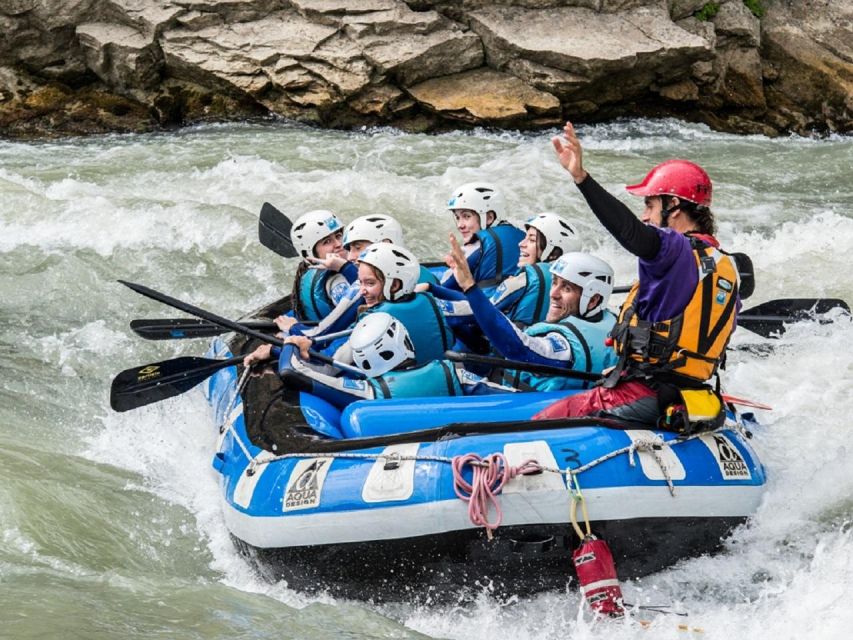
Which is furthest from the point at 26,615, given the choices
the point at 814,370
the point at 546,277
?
the point at 814,370

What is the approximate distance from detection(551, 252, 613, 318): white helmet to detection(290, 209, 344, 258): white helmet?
193 cm

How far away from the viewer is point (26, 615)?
427cm

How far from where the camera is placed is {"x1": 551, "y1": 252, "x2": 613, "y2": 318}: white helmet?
5051 millimetres

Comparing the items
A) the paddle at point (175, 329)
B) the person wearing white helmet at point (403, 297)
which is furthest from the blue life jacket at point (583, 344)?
the paddle at point (175, 329)

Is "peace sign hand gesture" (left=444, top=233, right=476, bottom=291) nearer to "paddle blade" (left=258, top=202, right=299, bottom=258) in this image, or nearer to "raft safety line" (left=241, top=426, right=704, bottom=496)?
"raft safety line" (left=241, top=426, right=704, bottom=496)

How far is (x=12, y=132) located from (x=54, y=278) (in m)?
5.03

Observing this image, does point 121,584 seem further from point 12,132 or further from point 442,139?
point 12,132

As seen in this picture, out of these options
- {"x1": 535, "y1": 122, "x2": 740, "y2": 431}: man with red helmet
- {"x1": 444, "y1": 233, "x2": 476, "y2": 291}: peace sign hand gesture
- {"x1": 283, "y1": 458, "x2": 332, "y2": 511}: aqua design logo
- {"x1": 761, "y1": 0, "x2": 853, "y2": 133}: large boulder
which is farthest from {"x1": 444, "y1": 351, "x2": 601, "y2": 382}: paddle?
{"x1": 761, "y1": 0, "x2": 853, "y2": 133}: large boulder

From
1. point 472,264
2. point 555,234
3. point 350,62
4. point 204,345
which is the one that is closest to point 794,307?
point 555,234

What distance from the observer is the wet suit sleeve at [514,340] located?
190 inches

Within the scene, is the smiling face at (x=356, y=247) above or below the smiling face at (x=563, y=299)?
below

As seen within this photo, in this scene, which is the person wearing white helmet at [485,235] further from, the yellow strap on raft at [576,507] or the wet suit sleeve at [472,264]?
the yellow strap on raft at [576,507]

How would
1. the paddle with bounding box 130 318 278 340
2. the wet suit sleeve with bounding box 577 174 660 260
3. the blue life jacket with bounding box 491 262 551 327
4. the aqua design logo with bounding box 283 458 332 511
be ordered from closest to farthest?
the wet suit sleeve with bounding box 577 174 660 260
the aqua design logo with bounding box 283 458 332 511
the blue life jacket with bounding box 491 262 551 327
the paddle with bounding box 130 318 278 340

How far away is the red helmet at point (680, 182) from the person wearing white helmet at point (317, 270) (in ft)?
8.52
